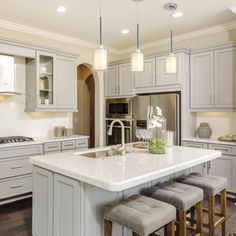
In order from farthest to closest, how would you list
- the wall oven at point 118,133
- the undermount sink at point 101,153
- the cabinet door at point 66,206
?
1. the wall oven at point 118,133
2. the undermount sink at point 101,153
3. the cabinet door at point 66,206

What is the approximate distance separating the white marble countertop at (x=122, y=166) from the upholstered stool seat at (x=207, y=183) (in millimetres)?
244

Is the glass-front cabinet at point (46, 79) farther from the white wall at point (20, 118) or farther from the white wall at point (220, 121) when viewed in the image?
the white wall at point (220, 121)

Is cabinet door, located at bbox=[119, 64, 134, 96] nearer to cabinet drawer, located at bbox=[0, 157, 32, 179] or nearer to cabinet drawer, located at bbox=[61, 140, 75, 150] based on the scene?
cabinet drawer, located at bbox=[61, 140, 75, 150]

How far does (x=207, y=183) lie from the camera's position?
250 cm

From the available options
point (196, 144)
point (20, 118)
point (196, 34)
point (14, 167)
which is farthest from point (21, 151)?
point (196, 34)

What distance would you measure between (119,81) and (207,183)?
3.28 metres

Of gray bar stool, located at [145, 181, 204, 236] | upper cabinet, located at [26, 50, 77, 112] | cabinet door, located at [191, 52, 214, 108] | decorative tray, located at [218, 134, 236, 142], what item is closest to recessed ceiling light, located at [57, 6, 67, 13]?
upper cabinet, located at [26, 50, 77, 112]

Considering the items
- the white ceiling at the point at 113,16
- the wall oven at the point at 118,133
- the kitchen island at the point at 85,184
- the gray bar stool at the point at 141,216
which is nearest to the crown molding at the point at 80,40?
the white ceiling at the point at 113,16

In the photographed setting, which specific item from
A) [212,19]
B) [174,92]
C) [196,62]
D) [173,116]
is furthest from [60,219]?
[212,19]

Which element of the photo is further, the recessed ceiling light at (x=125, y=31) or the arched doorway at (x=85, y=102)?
Result: the arched doorway at (x=85, y=102)

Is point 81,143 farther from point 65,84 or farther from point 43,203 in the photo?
point 43,203

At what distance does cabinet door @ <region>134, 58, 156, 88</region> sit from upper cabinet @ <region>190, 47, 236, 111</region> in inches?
28.1

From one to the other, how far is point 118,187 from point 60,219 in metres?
0.78

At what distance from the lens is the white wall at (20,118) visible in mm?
4113
